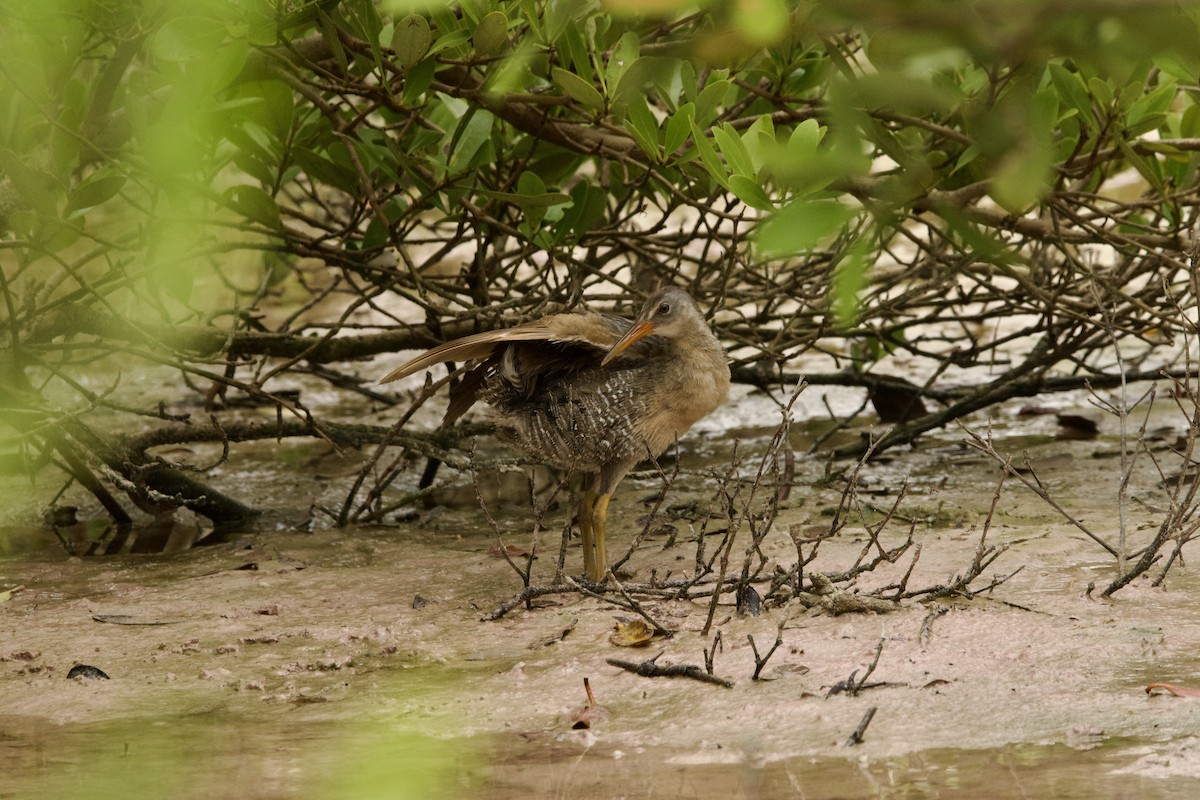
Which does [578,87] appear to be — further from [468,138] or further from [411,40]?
[468,138]

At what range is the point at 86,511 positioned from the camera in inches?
234

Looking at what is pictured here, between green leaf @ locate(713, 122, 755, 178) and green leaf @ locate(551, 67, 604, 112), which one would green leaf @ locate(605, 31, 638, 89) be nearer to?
green leaf @ locate(551, 67, 604, 112)

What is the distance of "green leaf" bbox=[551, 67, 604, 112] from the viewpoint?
3.54m

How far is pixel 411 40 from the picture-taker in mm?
3639

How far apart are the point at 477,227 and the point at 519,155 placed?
32 centimetres

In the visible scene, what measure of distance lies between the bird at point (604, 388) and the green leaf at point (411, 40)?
100 cm

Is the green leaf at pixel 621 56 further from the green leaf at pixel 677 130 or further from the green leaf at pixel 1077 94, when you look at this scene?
the green leaf at pixel 1077 94

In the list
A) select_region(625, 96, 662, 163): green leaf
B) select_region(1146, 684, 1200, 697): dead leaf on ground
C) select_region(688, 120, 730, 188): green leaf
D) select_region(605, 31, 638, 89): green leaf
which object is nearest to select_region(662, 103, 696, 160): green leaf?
select_region(625, 96, 662, 163): green leaf

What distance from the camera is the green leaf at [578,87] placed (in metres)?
3.54

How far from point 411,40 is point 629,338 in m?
1.24

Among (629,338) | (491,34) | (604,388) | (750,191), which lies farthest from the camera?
(604,388)

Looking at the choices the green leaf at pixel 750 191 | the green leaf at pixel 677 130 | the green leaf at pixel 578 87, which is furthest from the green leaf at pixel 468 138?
the green leaf at pixel 750 191

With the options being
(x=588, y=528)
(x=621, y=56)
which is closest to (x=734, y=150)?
(x=621, y=56)

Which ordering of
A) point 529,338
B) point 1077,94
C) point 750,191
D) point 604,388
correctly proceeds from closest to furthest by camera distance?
1. point 750,191
2. point 1077,94
3. point 529,338
4. point 604,388
